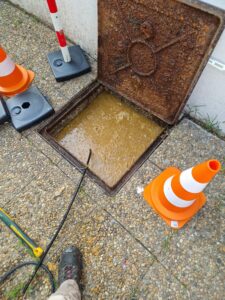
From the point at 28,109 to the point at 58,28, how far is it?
Result: 2.89 feet

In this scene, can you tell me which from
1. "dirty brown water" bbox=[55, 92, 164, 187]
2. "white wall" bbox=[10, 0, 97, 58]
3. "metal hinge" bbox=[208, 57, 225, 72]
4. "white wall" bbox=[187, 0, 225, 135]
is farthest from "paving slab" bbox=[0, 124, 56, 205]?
"metal hinge" bbox=[208, 57, 225, 72]

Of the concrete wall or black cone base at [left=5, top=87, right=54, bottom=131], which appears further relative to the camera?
black cone base at [left=5, top=87, right=54, bottom=131]

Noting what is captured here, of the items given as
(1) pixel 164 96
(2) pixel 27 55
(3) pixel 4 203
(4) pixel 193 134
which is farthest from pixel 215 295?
(2) pixel 27 55

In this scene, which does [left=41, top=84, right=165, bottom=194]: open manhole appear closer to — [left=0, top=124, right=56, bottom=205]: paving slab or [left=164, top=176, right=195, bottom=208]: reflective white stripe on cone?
[left=0, top=124, right=56, bottom=205]: paving slab

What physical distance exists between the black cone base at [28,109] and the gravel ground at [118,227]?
118mm

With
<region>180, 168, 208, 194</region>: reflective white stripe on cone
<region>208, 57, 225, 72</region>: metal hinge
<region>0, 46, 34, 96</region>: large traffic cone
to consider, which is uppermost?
<region>208, 57, 225, 72</region>: metal hinge

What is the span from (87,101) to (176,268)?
191cm

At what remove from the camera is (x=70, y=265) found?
1897 millimetres

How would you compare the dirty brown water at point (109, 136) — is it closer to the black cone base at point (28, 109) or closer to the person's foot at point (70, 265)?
the black cone base at point (28, 109)

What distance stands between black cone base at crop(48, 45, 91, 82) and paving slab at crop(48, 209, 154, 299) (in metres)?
1.61

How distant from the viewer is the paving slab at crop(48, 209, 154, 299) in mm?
1917

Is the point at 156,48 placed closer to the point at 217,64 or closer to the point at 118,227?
the point at 217,64

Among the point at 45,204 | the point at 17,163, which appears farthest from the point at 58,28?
the point at 45,204

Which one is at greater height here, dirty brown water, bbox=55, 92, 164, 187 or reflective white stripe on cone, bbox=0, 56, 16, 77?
reflective white stripe on cone, bbox=0, 56, 16, 77
